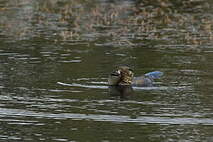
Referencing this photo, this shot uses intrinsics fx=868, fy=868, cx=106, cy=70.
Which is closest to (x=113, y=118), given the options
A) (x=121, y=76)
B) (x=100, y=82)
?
(x=121, y=76)

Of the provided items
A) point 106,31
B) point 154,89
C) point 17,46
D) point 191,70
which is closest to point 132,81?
point 154,89

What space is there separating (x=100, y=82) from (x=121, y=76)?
654 millimetres

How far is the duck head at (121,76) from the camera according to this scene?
62.3 ft

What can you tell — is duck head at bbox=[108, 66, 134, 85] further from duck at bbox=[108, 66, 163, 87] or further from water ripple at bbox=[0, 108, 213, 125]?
water ripple at bbox=[0, 108, 213, 125]

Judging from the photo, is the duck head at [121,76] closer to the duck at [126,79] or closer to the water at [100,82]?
the duck at [126,79]

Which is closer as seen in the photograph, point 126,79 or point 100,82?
point 126,79

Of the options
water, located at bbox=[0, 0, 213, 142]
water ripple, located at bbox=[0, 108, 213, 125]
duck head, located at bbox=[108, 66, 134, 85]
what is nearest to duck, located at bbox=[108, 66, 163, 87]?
duck head, located at bbox=[108, 66, 134, 85]

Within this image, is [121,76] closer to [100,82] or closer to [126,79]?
[126,79]

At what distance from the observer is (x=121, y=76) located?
1916 centimetres

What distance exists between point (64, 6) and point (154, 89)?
66.6 feet

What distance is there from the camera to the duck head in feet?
62.3

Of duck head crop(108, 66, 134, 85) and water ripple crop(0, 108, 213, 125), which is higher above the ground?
duck head crop(108, 66, 134, 85)

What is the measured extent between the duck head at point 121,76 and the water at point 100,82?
0.32m

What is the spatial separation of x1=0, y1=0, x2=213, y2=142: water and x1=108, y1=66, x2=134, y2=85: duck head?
0.32 m
